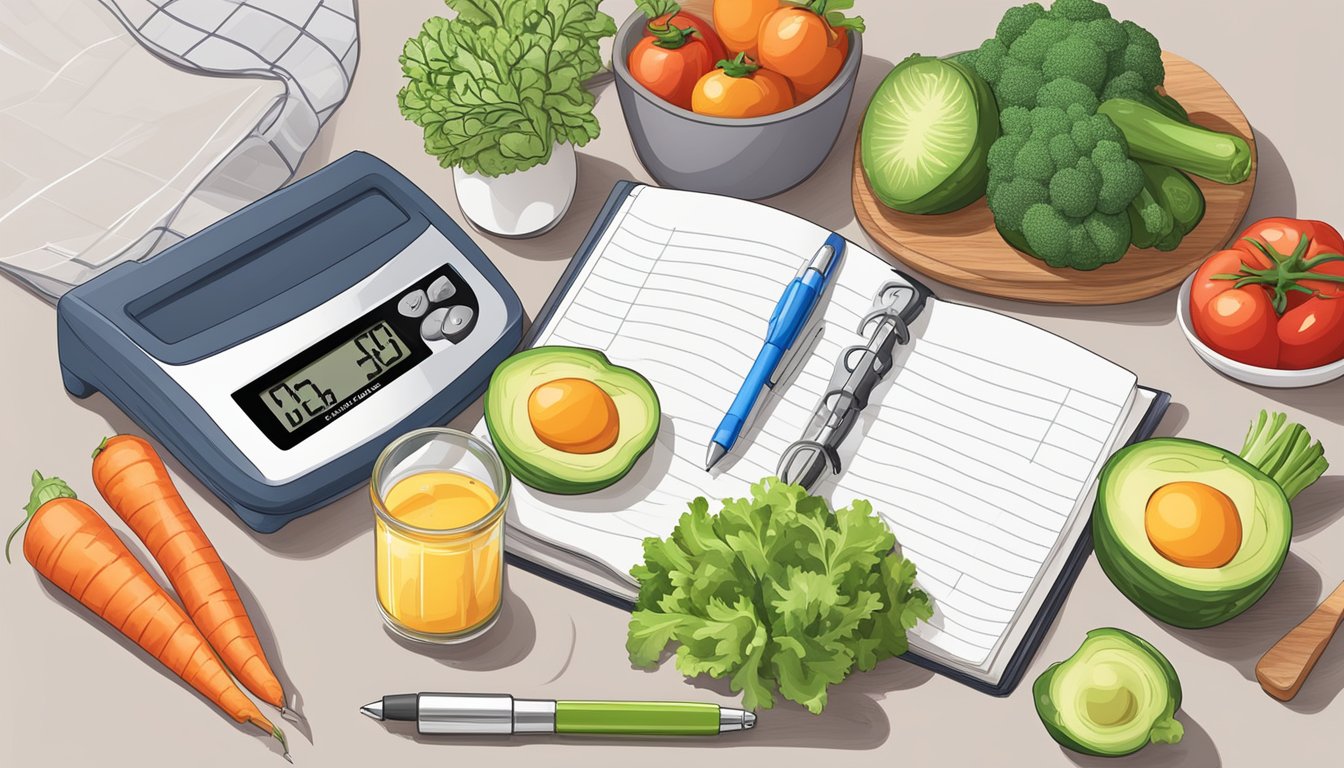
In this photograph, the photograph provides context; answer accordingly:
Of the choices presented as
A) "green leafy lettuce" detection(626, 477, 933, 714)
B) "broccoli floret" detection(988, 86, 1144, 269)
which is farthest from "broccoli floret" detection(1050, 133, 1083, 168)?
"green leafy lettuce" detection(626, 477, 933, 714)

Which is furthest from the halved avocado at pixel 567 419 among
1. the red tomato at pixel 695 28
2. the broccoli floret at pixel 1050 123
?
the broccoli floret at pixel 1050 123

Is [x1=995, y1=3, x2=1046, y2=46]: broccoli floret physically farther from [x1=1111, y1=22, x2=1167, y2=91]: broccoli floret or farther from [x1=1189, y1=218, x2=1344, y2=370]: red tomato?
[x1=1189, y1=218, x2=1344, y2=370]: red tomato

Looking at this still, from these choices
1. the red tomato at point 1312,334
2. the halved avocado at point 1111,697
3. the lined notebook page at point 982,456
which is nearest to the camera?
the halved avocado at point 1111,697

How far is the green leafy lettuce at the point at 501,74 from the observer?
161 centimetres

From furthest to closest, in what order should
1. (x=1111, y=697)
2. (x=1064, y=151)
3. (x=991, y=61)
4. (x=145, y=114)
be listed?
(x=145, y=114)
(x=991, y=61)
(x=1064, y=151)
(x=1111, y=697)

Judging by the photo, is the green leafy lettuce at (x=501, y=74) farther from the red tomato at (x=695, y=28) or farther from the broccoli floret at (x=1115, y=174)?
the broccoli floret at (x=1115, y=174)

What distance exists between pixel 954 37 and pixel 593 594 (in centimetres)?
101

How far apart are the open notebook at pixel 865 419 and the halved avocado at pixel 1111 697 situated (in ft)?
0.24

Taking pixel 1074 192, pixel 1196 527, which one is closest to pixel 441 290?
pixel 1074 192

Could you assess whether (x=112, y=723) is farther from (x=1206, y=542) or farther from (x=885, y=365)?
(x=1206, y=542)

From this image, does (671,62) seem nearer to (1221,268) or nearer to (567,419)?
(567,419)

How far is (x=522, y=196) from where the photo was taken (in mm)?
1761

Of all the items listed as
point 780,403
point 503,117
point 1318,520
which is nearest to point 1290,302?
point 1318,520

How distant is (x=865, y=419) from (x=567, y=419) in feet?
1.04
